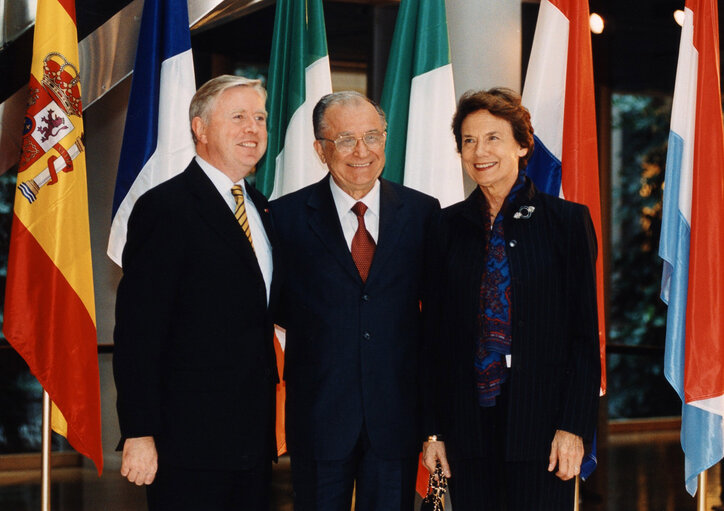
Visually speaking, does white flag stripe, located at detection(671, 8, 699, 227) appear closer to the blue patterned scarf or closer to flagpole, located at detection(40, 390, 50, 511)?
the blue patterned scarf

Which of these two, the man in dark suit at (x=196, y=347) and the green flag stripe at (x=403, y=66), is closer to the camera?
the man in dark suit at (x=196, y=347)

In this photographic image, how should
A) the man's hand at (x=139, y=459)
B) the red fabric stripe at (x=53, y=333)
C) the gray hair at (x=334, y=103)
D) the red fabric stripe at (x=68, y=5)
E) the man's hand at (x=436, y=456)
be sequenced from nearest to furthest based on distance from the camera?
the man's hand at (x=139, y=459), the man's hand at (x=436, y=456), the gray hair at (x=334, y=103), the red fabric stripe at (x=53, y=333), the red fabric stripe at (x=68, y=5)

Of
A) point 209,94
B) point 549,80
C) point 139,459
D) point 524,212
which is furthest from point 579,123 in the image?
point 139,459

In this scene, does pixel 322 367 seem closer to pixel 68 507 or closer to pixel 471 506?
pixel 471 506

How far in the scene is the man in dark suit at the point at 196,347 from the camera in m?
2.24

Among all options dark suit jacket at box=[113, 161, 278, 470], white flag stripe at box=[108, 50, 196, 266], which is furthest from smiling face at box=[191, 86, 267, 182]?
white flag stripe at box=[108, 50, 196, 266]

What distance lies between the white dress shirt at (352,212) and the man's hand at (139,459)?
0.77 meters

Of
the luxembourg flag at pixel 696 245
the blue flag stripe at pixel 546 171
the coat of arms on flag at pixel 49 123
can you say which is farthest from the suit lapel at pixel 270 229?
the luxembourg flag at pixel 696 245

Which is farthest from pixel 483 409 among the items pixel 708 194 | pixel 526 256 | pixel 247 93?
pixel 708 194

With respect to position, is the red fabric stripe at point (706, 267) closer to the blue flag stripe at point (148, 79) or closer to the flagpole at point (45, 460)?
the blue flag stripe at point (148, 79)

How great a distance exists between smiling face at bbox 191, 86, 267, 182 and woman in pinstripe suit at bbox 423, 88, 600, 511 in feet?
2.00

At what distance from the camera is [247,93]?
2.46 m

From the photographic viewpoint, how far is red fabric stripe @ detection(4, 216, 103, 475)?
328cm

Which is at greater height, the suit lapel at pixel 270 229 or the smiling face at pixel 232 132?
the smiling face at pixel 232 132
